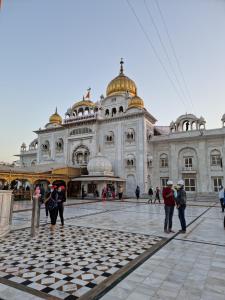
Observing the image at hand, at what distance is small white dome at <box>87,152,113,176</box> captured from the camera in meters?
24.8

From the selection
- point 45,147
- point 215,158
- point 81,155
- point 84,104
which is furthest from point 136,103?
point 45,147

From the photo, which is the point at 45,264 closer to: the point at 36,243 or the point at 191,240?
the point at 36,243

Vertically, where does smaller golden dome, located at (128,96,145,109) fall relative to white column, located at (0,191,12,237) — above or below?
above

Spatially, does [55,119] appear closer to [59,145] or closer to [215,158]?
[59,145]

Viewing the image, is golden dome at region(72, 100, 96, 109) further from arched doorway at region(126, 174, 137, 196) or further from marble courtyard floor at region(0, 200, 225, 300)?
marble courtyard floor at region(0, 200, 225, 300)

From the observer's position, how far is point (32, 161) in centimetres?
3988

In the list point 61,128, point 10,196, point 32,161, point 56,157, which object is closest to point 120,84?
point 61,128

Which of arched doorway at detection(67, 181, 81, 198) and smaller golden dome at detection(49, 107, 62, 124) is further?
smaller golden dome at detection(49, 107, 62, 124)

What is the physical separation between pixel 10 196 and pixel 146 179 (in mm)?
19850

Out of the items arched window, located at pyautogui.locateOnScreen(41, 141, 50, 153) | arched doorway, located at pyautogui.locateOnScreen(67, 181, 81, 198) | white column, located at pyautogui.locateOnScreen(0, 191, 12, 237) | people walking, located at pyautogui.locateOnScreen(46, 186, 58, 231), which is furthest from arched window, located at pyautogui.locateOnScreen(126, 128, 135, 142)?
white column, located at pyautogui.locateOnScreen(0, 191, 12, 237)

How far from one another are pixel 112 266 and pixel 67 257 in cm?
101

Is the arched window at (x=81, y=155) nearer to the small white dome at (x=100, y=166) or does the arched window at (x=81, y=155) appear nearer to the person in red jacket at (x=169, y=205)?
the small white dome at (x=100, y=166)

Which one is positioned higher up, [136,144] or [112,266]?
[136,144]

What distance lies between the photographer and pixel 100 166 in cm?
2495
